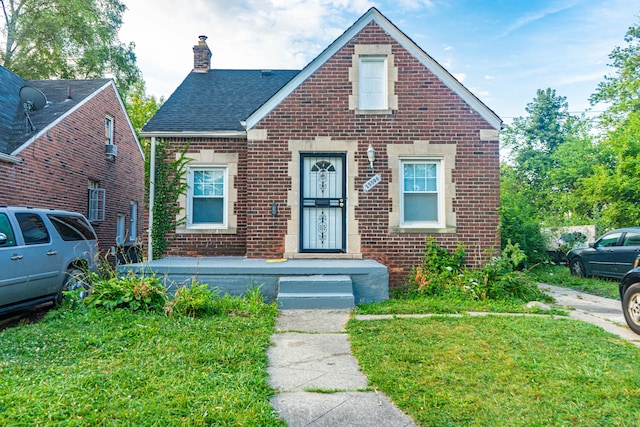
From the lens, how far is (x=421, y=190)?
351 inches

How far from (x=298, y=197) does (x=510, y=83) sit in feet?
61.6

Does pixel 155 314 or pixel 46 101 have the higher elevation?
pixel 46 101

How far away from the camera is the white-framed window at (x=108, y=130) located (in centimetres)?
1577

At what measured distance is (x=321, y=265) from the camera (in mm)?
7500

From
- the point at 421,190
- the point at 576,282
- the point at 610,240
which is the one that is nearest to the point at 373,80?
the point at 421,190

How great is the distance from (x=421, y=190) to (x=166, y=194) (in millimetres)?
5944

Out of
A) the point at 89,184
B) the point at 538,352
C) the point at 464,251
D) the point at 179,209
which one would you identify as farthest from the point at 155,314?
the point at 89,184

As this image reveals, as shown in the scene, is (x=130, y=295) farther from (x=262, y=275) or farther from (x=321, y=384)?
(x=321, y=384)

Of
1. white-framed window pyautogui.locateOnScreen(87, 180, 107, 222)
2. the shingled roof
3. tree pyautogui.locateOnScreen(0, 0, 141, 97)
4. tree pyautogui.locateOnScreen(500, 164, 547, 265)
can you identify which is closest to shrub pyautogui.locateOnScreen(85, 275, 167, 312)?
the shingled roof

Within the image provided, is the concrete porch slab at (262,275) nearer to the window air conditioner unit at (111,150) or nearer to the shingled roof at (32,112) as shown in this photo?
the shingled roof at (32,112)

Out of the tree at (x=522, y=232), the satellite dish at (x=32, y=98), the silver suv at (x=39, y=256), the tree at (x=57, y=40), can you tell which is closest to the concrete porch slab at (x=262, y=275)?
the silver suv at (x=39, y=256)

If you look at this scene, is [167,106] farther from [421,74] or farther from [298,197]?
[421,74]

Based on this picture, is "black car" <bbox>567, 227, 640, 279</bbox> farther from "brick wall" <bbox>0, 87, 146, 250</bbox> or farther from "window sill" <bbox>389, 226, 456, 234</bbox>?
"brick wall" <bbox>0, 87, 146, 250</bbox>

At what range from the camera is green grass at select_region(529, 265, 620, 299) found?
9758 mm
